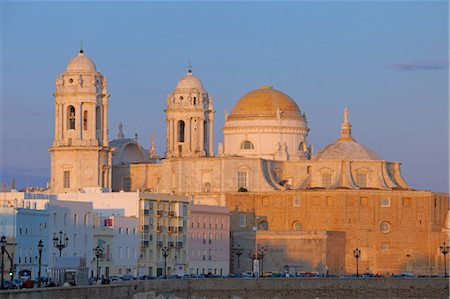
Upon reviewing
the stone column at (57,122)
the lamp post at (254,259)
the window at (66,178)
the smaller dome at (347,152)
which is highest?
the stone column at (57,122)

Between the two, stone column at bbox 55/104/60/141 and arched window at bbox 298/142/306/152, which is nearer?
stone column at bbox 55/104/60/141

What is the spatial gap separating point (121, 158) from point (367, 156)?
19.1 meters

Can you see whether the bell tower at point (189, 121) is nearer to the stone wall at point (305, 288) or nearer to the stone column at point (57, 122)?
the stone column at point (57, 122)

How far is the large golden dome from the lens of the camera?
5266 inches

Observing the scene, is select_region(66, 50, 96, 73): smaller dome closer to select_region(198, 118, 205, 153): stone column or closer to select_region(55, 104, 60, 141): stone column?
select_region(55, 104, 60, 141): stone column

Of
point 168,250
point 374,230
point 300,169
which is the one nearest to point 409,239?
point 374,230

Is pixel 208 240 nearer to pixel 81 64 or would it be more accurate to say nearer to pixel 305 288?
pixel 81 64

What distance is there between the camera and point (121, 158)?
445 ft

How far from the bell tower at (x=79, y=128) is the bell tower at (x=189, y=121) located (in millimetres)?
8192

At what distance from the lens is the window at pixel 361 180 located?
428ft

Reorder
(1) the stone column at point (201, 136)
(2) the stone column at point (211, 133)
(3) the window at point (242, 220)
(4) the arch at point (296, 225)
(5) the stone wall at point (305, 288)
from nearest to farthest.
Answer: (5) the stone wall at point (305, 288)
(4) the arch at point (296, 225)
(3) the window at point (242, 220)
(1) the stone column at point (201, 136)
(2) the stone column at point (211, 133)

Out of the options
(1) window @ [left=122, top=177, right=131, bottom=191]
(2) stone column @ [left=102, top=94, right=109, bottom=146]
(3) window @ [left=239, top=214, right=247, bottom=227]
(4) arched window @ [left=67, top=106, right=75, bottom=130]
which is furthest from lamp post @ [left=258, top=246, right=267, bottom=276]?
(4) arched window @ [left=67, top=106, right=75, bottom=130]

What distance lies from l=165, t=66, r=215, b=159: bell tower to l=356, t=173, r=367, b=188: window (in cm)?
1141

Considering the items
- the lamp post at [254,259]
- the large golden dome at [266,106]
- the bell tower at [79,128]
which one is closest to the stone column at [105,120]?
the bell tower at [79,128]
